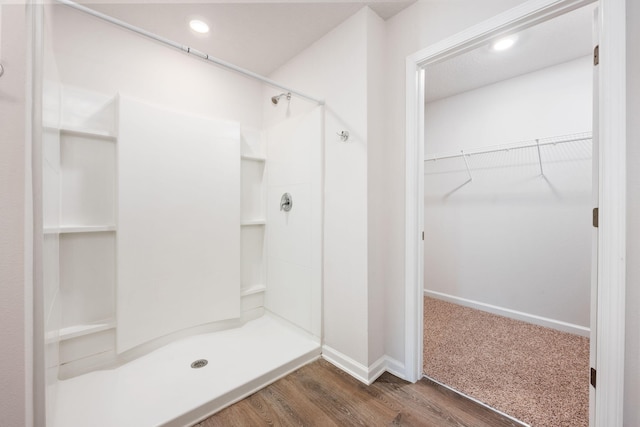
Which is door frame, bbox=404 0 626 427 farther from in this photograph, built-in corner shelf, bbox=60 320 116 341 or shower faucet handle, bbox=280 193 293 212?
built-in corner shelf, bbox=60 320 116 341

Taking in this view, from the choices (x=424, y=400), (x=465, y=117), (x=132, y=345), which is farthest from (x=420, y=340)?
(x=465, y=117)

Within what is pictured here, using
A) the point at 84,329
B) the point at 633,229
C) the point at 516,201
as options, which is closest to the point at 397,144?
the point at 633,229

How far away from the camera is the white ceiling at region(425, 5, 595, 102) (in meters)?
1.80

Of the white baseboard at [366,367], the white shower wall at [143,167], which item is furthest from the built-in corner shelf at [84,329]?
the white baseboard at [366,367]

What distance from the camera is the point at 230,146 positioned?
2.15m

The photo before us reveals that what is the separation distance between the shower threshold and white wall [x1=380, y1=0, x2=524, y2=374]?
664mm

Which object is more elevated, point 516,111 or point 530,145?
point 516,111

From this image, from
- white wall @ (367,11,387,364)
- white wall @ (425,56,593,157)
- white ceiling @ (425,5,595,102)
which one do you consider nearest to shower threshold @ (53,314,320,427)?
white wall @ (367,11,387,364)

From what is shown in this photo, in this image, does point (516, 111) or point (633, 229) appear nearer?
point (633, 229)

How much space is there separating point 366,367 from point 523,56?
9.25 ft

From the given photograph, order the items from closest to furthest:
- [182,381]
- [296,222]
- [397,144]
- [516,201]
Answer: [182,381] < [397,144] < [296,222] < [516,201]

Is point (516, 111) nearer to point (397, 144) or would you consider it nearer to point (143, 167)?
point (397, 144)

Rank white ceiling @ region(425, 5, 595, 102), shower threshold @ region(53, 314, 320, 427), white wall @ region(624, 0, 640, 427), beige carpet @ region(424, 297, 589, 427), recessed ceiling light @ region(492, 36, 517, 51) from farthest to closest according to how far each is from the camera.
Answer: recessed ceiling light @ region(492, 36, 517, 51) → white ceiling @ region(425, 5, 595, 102) → beige carpet @ region(424, 297, 589, 427) → shower threshold @ region(53, 314, 320, 427) → white wall @ region(624, 0, 640, 427)

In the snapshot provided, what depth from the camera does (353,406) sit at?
141 cm
